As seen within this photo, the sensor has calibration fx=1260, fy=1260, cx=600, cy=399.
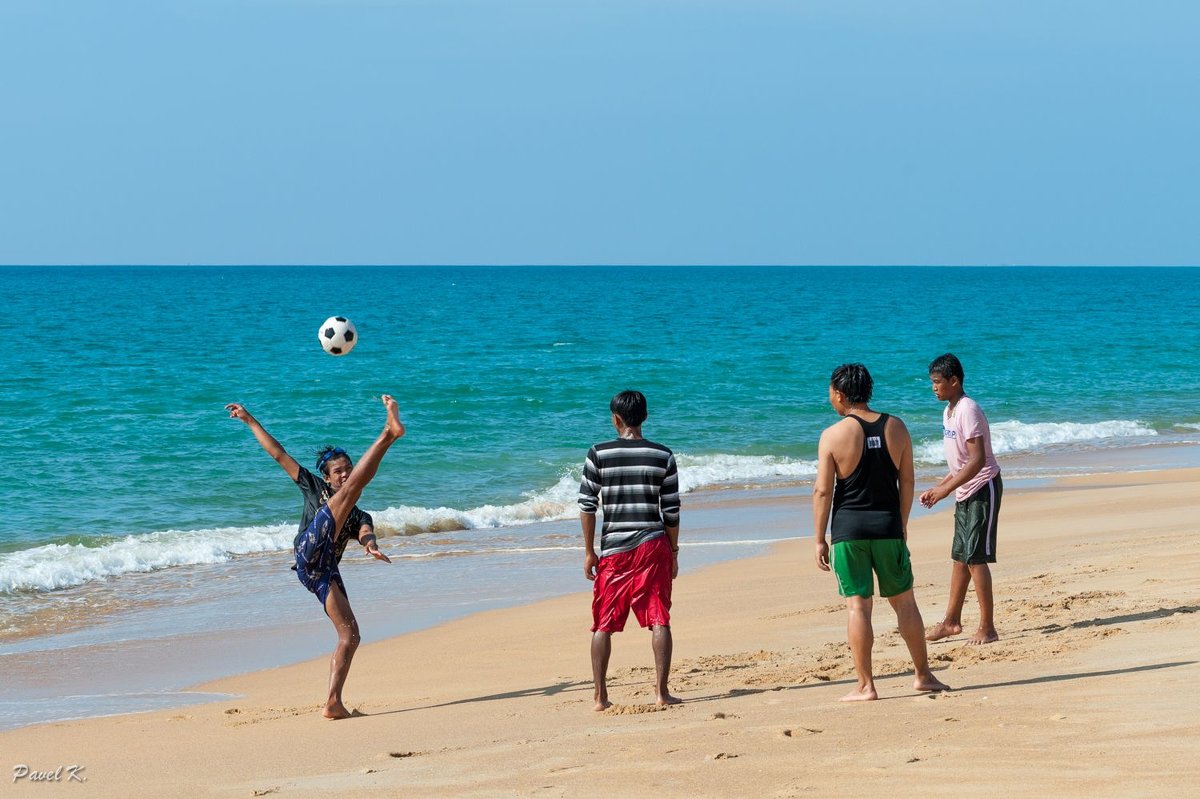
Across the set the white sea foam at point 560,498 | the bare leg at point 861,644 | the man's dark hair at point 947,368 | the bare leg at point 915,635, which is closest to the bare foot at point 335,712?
the bare leg at point 861,644

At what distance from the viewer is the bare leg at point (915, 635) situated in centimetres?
584

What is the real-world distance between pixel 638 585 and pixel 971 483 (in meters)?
2.24

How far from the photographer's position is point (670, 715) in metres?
5.88

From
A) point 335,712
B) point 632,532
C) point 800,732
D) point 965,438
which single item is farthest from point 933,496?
point 335,712

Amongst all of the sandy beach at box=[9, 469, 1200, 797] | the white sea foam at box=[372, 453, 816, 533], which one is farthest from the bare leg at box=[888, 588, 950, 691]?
the white sea foam at box=[372, 453, 816, 533]

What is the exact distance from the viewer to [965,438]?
277 inches

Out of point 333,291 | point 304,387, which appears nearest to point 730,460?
point 304,387

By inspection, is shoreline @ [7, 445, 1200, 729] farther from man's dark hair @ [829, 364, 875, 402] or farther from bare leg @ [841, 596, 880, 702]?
man's dark hair @ [829, 364, 875, 402]

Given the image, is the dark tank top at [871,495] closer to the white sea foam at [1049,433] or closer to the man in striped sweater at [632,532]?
the man in striped sweater at [632,532]

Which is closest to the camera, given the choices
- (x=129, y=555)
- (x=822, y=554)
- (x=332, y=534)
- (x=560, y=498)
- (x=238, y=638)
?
(x=822, y=554)

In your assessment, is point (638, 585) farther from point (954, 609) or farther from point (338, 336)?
point (338, 336)

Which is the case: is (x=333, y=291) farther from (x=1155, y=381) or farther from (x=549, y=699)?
(x=549, y=699)

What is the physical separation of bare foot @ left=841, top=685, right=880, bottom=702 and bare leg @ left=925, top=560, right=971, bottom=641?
1693mm

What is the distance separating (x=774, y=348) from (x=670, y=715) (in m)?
38.5
